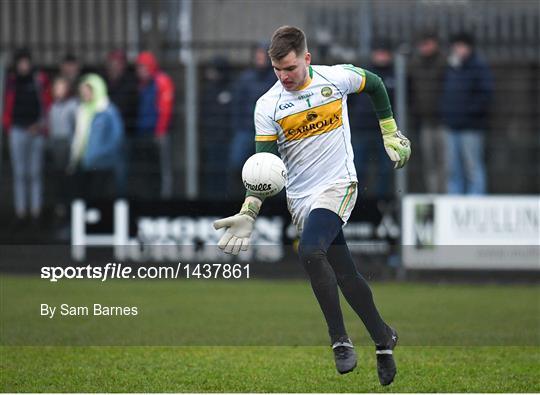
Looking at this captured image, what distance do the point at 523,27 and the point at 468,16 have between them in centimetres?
83

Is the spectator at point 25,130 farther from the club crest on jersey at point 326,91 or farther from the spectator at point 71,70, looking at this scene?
the club crest on jersey at point 326,91

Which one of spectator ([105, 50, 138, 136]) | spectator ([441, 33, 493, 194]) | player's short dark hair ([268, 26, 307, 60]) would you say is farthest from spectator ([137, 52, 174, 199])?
player's short dark hair ([268, 26, 307, 60])

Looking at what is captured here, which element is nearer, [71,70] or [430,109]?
[430,109]

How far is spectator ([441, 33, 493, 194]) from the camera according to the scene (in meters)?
16.5

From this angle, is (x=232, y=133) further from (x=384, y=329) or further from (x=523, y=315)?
(x=384, y=329)

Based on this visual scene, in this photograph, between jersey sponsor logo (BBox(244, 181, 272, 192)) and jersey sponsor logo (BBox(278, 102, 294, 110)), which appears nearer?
jersey sponsor logo (BBox(244, 181, 272, 192))

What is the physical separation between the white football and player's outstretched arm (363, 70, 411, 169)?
34.4 inches

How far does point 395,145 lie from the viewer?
27.0 feet

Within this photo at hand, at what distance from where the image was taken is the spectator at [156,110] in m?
16.9

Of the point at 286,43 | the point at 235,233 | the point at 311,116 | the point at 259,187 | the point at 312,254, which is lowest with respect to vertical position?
the point at 312,254

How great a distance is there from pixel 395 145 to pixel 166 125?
29.7 feet

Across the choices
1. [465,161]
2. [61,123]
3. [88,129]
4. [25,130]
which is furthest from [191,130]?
[465,161]

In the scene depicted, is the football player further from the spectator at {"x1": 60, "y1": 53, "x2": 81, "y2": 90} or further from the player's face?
the spectator at {"x1": 60, "y1": 53, "x2": 81, "y2": 90}

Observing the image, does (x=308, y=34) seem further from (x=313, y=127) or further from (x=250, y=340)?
(x=313, y=127)
